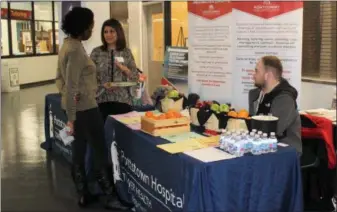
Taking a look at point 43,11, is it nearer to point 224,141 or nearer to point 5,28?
point 5,28

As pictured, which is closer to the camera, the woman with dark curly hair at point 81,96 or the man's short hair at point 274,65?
the man's short hair at point 274,65

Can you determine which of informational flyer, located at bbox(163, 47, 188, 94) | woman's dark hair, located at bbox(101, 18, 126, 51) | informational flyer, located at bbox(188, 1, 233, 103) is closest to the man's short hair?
informational flyer, located at bbox(188, 1, 233, 103)

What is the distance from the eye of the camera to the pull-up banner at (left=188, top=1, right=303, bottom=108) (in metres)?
3.21

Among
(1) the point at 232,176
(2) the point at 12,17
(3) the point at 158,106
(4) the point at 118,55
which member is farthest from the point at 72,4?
(2) the point at 12,17

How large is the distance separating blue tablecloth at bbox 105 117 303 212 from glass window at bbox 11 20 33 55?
10145 millimetres

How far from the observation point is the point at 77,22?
2775mm

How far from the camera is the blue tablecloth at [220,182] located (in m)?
2.01

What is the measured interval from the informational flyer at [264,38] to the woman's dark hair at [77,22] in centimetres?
130

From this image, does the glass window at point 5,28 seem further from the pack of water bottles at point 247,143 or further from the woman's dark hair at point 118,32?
the pack of water bottles at point 247,143

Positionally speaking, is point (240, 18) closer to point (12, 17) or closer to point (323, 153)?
point (323, 153)

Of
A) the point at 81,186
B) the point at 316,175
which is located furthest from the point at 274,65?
the point at 81,186

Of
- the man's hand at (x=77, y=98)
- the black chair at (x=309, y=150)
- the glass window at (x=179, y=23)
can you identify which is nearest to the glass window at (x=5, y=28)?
the glass window at (x=179, y=23)

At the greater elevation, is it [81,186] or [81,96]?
[81,96]

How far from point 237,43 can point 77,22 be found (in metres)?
1.37
